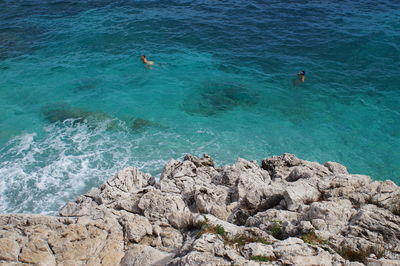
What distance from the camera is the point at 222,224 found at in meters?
14.4

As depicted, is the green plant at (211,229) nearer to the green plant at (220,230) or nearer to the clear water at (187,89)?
the green plant at (220,230)

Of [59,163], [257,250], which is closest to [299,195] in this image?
[257,250]

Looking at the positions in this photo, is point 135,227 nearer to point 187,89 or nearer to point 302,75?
point 187,89

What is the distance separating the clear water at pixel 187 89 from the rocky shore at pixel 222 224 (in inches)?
329

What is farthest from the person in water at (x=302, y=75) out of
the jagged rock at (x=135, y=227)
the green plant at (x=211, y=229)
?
the jagged rock at (x=135, y=227)

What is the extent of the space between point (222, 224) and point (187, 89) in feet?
76.0

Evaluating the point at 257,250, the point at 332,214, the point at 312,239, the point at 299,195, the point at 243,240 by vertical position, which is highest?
the point at 257,250

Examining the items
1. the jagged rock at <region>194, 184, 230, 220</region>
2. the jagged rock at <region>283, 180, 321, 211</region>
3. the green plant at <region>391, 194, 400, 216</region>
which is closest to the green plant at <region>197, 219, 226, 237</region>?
the jagged rock at <region>194, 184, 230, 220</region>

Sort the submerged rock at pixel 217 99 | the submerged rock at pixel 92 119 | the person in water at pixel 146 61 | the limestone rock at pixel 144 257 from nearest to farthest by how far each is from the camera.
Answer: the limestone rock at pixel 144 257 → the submerged rock at pixel 92 119 → the submerged rock at pixel 217 99 → the person in water at pixel 146 61

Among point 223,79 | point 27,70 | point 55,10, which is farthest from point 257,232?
point 55,10

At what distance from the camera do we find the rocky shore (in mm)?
11802

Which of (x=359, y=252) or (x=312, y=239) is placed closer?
(x=359, y=252)

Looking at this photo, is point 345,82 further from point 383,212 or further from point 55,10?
point 55,10

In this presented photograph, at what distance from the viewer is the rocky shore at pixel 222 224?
11.8m
